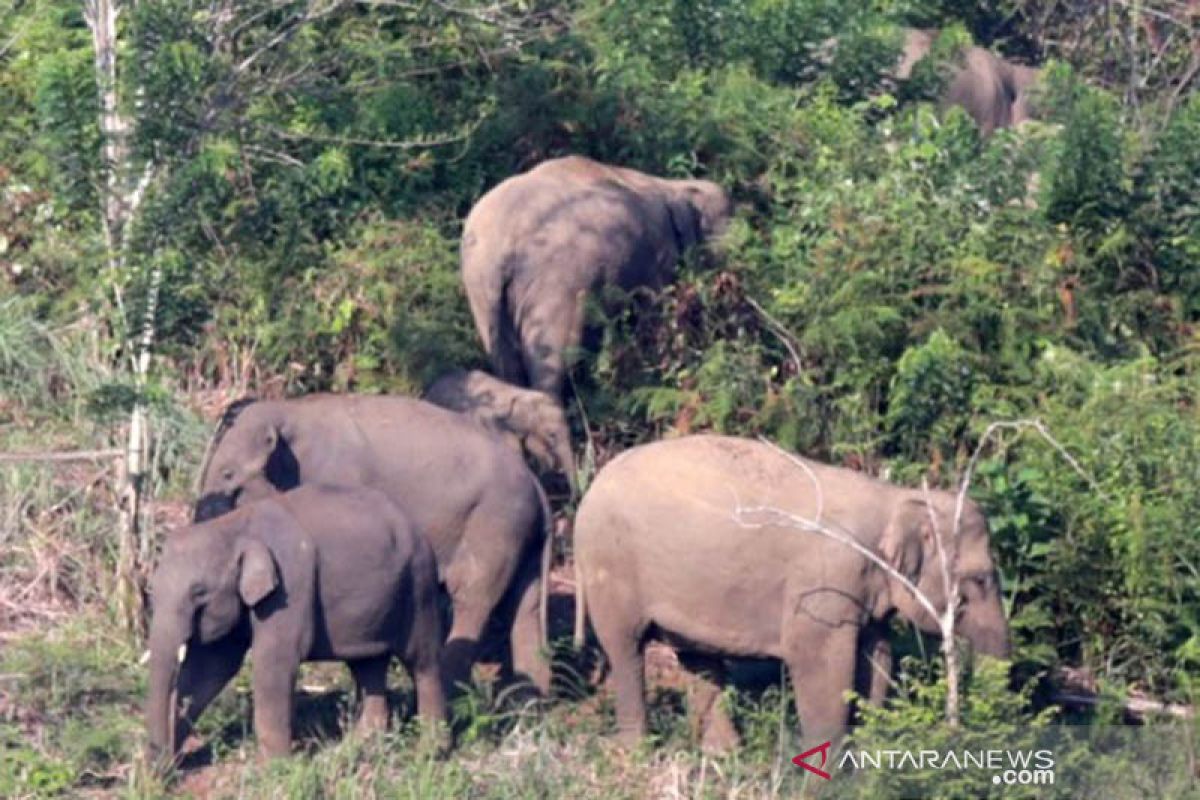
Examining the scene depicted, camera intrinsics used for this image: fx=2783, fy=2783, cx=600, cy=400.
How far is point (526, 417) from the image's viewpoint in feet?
37.9

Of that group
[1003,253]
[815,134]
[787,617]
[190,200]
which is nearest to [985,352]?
[1003,253]

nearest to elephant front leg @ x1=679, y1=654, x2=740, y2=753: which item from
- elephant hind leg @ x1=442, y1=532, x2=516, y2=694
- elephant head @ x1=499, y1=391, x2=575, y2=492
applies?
elephant hind leg @ x1=442, y1=532, x2=516, y2=694

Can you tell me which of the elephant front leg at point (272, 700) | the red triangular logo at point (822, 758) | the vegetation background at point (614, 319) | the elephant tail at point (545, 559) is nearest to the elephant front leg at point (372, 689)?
the vegetation background at point (614, 319)

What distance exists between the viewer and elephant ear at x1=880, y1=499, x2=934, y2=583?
31.7 feet

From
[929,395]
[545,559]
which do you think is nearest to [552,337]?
[929,395]

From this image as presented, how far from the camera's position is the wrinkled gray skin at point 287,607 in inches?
359

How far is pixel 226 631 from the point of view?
9211 millimetres

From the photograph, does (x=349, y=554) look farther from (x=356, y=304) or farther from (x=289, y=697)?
(x=356, y=304)

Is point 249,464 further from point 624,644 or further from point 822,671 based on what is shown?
point 822,671

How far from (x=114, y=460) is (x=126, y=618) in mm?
903

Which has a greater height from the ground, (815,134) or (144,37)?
(144,37)

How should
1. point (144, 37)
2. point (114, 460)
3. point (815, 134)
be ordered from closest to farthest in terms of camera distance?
point (144, 37), point (114, 460), point (815, 134)

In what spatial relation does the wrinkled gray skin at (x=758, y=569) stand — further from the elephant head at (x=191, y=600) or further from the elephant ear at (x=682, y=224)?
the elephant ear at (x=682, y=224)

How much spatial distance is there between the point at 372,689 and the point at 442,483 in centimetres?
104
